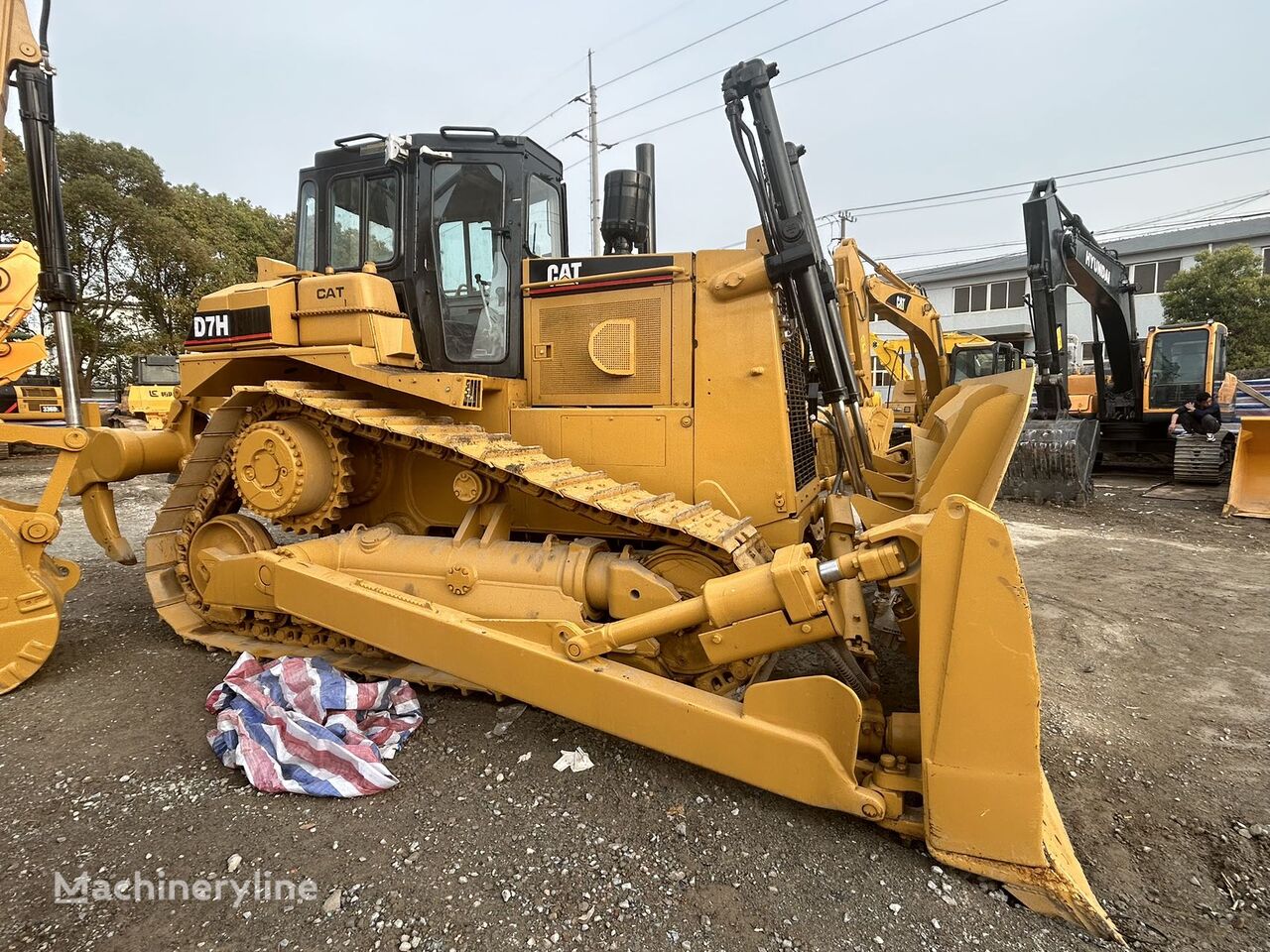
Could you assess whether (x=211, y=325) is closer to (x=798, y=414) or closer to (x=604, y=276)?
(x=604, y=276)

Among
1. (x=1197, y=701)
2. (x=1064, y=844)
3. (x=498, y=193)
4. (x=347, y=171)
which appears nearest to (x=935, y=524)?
(x=1064, y=844)

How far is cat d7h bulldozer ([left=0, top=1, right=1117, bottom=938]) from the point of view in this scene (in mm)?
2541

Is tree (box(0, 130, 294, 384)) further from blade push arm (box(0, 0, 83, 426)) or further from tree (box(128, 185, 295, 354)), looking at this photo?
blade push arm (box(0, 0, 83, 426))

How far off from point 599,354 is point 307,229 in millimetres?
2300

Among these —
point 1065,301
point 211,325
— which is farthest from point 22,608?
point 1065,301

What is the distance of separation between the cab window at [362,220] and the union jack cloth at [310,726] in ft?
8.09

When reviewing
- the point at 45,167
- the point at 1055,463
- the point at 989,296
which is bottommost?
the point at 1055,463

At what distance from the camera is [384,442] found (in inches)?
150

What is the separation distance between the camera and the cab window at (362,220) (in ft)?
13.1

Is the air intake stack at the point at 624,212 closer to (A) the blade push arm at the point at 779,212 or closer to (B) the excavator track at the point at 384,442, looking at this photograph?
(A) the blade push arm at the point at 779,212

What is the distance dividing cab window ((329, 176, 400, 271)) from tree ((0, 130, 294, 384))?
21.1 m

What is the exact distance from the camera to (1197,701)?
11.8ft

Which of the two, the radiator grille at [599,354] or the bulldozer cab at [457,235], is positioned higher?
the bulldozer cab at [457,235]

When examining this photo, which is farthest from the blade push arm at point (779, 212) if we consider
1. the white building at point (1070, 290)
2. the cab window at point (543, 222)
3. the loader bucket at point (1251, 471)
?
the white building at point (1070, 290)
